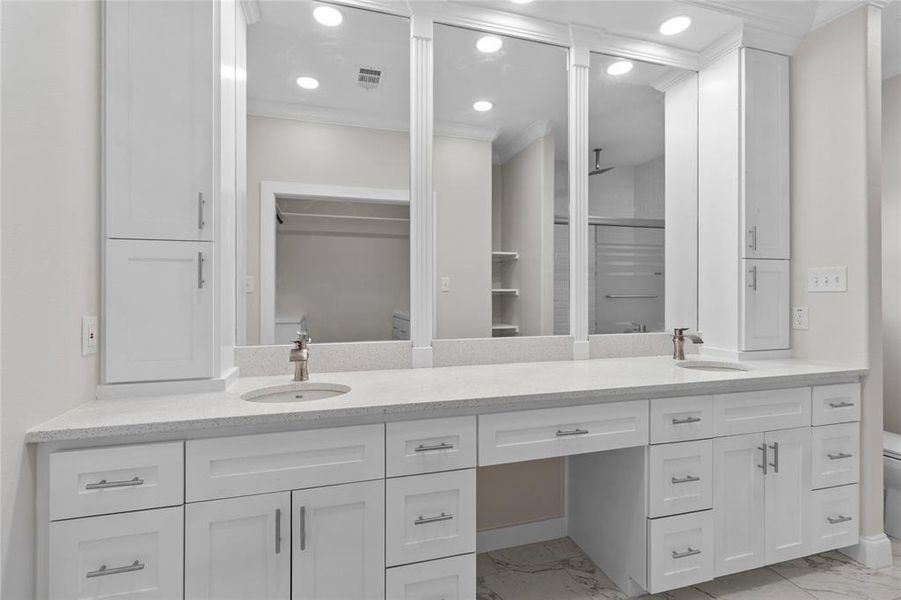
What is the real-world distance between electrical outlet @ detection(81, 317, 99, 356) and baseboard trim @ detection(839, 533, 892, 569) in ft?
9.98

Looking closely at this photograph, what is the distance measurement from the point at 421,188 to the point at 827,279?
76.4 inches

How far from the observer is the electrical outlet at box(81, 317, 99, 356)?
127 centimetres

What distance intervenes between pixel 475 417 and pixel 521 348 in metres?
0.75

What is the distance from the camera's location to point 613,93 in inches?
91.9

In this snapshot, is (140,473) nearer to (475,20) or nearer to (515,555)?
(515,555)

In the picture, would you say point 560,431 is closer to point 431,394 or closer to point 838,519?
point 431,394

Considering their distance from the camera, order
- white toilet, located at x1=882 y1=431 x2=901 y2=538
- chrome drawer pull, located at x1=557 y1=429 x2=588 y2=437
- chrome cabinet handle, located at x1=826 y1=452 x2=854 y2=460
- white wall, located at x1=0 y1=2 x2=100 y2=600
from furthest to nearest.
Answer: white toilet, located at x1=882 y1=431 x2=901 y2=538
chrome cabinet handle, located at x1=826 y1=452 x2=854 y2=460
chrome drawer pull, located at x1=557 y1=429 x2=588 y2=437
white wall, located at x1=0 y1=2 x2=100 y2=600

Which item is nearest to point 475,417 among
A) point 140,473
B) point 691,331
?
point 140,473

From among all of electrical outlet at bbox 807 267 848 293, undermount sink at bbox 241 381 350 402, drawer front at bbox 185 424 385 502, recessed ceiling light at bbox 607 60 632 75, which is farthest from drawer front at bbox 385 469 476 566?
recessed ceiling light at bbox 607 60 632 75

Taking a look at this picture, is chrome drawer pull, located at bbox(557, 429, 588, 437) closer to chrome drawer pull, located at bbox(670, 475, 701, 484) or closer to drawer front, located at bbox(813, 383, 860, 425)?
chrome drawer pull, located at bbox(670, 475, 701, 484)

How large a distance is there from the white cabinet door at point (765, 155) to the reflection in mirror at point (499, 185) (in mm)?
875

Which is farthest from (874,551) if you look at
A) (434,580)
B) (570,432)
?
(434,580)

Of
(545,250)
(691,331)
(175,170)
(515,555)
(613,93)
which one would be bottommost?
(515,555)

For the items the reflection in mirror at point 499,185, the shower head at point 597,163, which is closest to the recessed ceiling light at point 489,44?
the reflection in mirror at point 499,185
